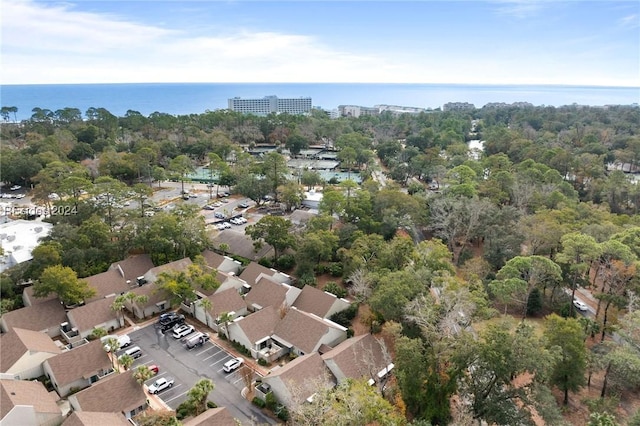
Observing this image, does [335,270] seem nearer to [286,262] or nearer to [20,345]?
[286,262]

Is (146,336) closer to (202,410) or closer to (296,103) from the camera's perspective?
(202,410)

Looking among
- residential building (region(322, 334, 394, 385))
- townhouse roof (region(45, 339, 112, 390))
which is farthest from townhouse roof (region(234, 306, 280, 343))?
townhouse roof (region(45, 339, 112, 390))

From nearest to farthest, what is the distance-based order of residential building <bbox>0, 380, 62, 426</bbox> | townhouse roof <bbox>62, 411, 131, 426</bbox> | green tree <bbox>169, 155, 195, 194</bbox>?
1. townhouse roof <bbox>62, 411, 131, 426</bbox>
2. residential building <bbox>0, 380, 62, 426</bbox>
3. green tree <bbox>169, 155, 195, 194</bbox>

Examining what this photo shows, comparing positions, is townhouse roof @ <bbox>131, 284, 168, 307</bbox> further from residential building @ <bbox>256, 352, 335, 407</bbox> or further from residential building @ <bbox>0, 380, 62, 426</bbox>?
residential building @ <bbox>256, 352, 335, 407</bbox>

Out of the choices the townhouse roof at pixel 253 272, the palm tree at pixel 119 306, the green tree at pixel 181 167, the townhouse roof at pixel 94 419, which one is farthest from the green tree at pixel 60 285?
the green tree at pixel 181 167

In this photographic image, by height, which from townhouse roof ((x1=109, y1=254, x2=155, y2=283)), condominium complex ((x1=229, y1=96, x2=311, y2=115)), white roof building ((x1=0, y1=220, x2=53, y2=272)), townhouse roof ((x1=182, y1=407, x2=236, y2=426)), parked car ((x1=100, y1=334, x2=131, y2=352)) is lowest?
parked car ((x1=100, y1=334, x2=131, y2=352))

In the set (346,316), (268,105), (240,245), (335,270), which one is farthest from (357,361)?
(268,105)
